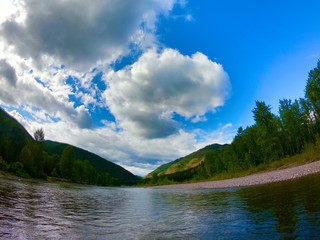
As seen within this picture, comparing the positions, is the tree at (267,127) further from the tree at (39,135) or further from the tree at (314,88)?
the tree at (39,135)

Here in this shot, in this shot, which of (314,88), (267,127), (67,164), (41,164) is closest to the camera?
(314,88)

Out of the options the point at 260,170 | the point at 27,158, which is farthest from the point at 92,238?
the point at 27,158

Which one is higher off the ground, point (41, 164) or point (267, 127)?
point (267, 127)

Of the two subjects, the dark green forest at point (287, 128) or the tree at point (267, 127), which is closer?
the dark green forest at point (287, 128)

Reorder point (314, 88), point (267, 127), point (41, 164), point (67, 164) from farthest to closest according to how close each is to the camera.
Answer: point (67, 164)
point (41, 164)
point (267, 127)
point (314, 88)

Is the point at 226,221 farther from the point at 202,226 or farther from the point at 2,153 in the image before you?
the point at 2,153

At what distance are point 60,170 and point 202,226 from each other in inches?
5851

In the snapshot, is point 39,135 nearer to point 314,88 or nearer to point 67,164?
point 67,164

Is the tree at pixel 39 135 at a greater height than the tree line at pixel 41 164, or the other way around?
the tree at pixel 39 135

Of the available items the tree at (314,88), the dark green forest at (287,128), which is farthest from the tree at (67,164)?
the tree at (314,88)

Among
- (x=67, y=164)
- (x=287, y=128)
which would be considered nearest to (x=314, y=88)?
(x=287, y=128)

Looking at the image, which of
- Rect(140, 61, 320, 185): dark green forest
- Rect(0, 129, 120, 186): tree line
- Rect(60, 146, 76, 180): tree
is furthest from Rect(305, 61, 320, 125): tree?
Rect(60, 146, 76, 180): tree

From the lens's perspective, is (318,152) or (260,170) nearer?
(318,152)

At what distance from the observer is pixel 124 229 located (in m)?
14.0
